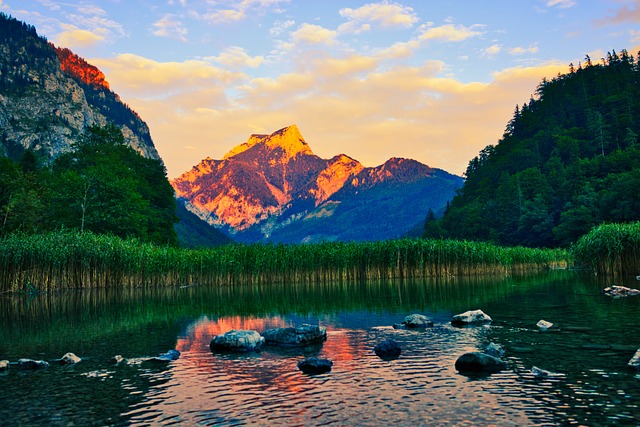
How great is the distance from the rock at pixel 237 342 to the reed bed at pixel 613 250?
38.0 meters

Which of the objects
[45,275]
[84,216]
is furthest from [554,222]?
[45,275]

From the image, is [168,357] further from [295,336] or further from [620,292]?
[620,292]

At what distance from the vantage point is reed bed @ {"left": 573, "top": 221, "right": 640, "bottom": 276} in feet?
142

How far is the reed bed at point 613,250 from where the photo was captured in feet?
142

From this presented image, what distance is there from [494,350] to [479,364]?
85.7 inches

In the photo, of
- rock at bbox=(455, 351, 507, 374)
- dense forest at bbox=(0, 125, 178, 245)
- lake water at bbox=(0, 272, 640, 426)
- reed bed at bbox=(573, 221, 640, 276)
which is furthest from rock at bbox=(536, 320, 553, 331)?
dense forest at bbox=(0, 125, 178, 245)

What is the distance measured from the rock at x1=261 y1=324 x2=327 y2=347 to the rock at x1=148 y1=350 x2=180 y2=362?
Result: 362cm

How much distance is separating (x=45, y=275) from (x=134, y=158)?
54.3m

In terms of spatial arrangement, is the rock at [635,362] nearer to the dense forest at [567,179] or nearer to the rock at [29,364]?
the rock at [29,364]

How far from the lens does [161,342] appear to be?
1956 cm

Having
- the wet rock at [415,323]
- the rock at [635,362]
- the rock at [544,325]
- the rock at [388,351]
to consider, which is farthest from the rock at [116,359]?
the rock at [544,325]

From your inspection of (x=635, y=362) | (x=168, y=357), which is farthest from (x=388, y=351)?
(x=168, y=357)

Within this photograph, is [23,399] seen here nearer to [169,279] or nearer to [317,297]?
[317,297]

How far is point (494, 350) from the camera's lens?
50.9 feet
